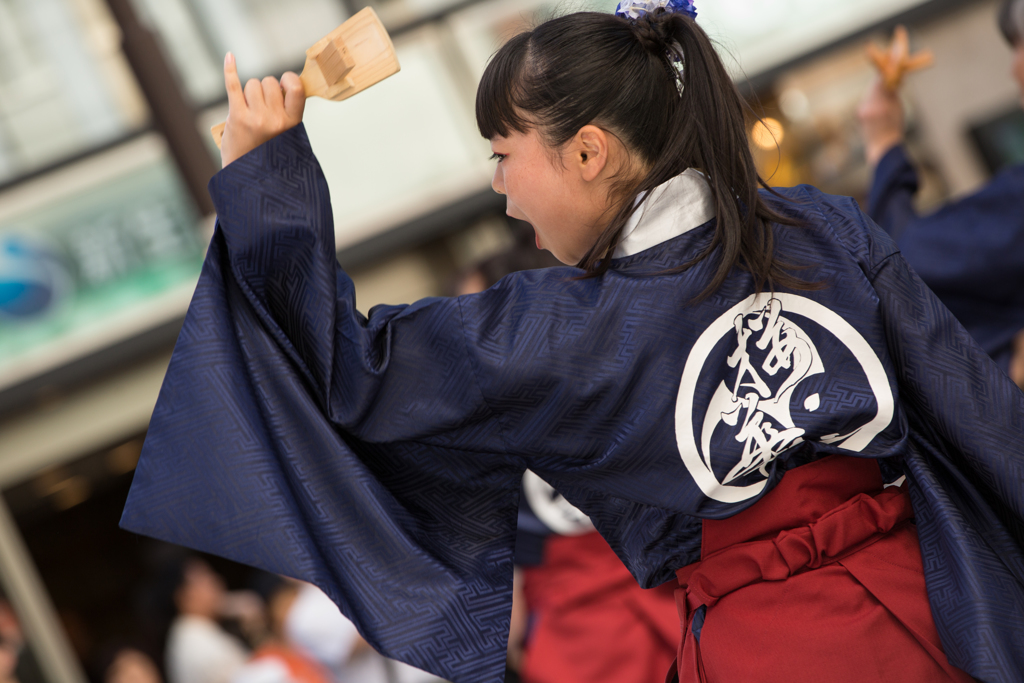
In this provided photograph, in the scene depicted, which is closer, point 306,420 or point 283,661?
point 306,420

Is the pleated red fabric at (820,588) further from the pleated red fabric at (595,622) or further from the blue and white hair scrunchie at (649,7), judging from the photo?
the pleated red fabric at (595,622)

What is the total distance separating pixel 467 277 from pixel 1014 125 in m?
4.70

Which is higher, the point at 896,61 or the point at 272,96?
the point at 272,96

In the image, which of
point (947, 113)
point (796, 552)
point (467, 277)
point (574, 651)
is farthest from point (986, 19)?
point (796, 552)

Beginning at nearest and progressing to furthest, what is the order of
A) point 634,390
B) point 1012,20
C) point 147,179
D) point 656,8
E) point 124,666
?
point 634,390 → point 656,8 → point 1012,20 → point 124,666 → point 147,179

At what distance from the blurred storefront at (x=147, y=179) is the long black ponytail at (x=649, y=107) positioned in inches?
142

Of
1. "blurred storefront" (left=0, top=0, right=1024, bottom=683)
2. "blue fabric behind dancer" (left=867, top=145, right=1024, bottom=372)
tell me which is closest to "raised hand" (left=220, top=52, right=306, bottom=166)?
"blue fabric behind dancer" (left=867, top=145, right=1024, bottom=372)

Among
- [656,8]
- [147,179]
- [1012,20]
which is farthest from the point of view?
[147,179]

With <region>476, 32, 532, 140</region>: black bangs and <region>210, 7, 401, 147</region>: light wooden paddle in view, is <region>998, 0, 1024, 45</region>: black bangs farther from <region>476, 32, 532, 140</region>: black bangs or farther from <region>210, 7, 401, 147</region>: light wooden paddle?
<region>210, 7, 401, 147</region>: light wooden paddle

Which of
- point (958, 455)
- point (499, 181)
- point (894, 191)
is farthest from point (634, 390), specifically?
point (894, 191)

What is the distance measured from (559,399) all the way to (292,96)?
63 cm

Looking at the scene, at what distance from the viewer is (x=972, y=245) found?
2553 millimetres

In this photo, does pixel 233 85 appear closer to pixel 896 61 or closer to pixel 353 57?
pixel 353 57

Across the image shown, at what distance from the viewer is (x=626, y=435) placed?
1339mm
